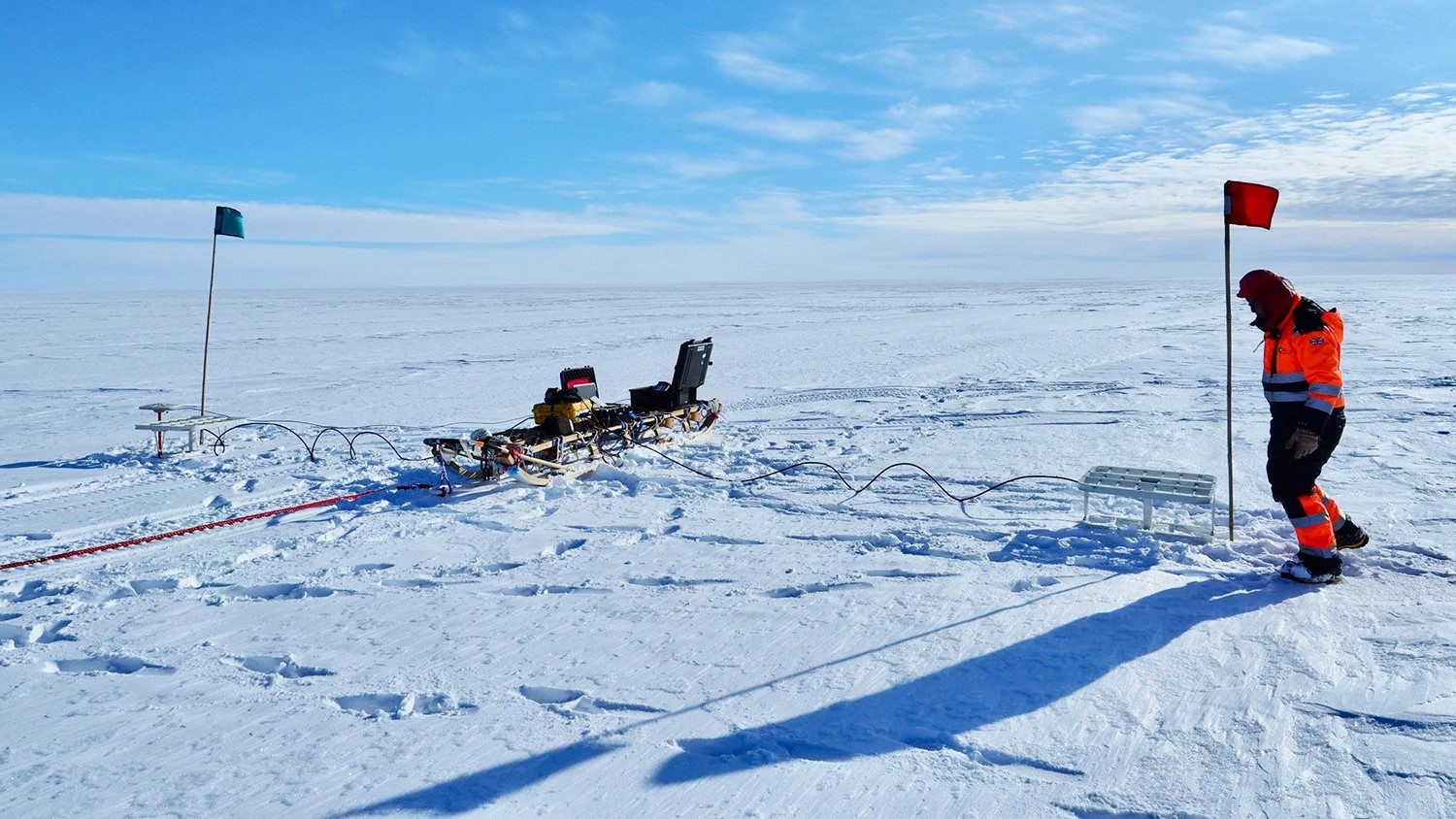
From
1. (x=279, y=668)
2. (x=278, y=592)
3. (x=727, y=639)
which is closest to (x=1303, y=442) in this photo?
(x=727, y=639)

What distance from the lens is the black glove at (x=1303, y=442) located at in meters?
4.16

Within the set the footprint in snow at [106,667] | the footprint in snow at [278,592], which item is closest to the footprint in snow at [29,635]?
the footprint in snow at [106,667]

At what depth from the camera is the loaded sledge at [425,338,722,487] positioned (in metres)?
6.51

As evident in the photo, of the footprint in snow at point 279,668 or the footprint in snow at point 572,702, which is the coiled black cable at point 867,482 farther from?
the footprint in snow at point 279,668

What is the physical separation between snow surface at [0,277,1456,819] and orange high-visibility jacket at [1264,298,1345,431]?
2.74 ft

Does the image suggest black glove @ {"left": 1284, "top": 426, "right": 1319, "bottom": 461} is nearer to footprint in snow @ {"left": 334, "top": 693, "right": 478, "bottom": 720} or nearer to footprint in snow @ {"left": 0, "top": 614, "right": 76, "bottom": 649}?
footprint in snow @ {"left": 334, "top": 693, "right": 478, "bottom": 720}

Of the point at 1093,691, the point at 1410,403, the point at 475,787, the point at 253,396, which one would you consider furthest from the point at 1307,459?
the point at 253,396

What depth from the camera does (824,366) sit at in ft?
50.1

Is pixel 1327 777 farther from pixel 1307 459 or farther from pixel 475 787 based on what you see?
pixel 475 787

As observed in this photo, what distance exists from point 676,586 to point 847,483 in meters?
2.48

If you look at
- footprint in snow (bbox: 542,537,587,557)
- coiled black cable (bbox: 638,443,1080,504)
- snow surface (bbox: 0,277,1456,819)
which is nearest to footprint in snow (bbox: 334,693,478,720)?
snow surface (bbox: 0,277,1456,819)

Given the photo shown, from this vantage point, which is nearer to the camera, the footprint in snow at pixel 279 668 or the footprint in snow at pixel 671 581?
the footprint in snow at pixel 279 668

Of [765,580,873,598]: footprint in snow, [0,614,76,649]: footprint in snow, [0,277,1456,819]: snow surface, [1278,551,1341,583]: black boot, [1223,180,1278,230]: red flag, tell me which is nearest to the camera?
[0,277,1456,819]: snow surface

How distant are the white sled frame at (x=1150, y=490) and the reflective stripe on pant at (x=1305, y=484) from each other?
437mm
